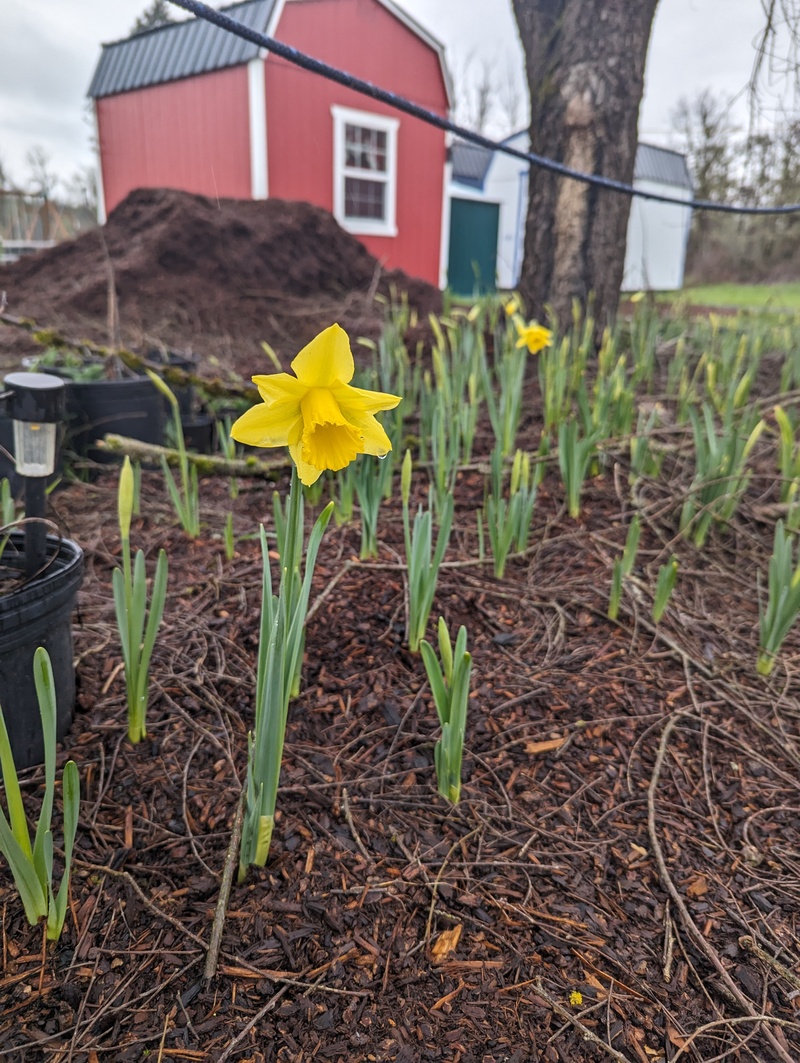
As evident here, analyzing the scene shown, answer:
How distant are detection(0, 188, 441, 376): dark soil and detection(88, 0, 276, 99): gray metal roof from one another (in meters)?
3.16

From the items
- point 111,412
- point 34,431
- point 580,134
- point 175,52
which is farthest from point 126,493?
point 175,52

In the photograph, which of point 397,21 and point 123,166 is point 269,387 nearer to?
point 397,21

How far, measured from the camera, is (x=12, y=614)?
1162 millimetres

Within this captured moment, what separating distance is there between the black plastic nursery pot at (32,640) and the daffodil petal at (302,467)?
1.96ft

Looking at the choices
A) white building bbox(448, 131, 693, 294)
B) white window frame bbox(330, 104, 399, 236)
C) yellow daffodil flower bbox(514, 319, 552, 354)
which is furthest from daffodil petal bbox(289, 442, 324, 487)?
white building bbox(448, 131, 693, 294)

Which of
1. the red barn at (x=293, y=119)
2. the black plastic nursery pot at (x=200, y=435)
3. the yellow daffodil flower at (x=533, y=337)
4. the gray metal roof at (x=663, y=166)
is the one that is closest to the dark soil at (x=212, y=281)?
the black plastic nursery pot at (x=200, y=435)

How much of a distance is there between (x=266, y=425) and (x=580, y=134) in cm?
340

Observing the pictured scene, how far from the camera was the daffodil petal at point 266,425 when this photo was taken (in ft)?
2.99

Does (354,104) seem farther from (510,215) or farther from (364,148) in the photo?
(510,215)

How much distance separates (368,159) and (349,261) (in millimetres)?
4147

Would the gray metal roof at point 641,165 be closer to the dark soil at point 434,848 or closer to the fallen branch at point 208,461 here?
the fallen branch at point 208,461

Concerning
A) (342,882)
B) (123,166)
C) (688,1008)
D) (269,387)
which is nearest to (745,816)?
(688,1008)

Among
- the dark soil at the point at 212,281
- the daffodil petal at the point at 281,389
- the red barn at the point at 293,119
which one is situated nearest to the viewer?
the daffodil petal at the point at 281,389

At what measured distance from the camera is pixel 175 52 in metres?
9.52
